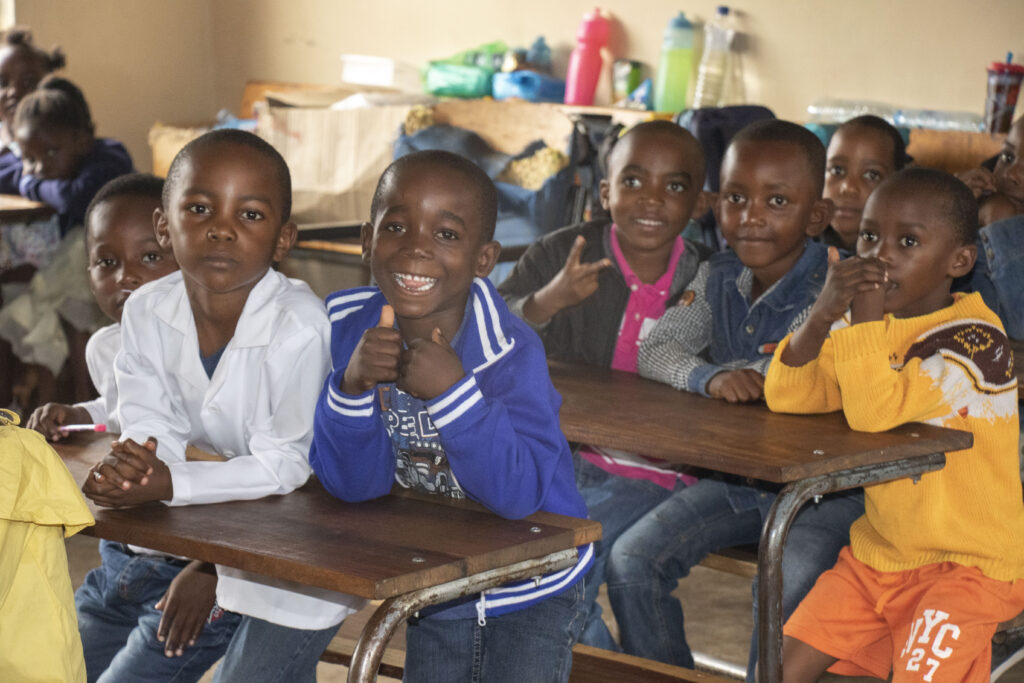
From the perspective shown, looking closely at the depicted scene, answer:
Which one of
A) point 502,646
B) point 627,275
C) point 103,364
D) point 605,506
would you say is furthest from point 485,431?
point 627,275

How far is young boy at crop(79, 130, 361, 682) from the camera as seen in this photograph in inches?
62.4

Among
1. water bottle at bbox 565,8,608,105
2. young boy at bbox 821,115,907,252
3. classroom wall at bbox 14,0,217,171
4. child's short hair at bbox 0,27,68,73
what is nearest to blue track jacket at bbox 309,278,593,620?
young boy at bbox 821,115,907,252

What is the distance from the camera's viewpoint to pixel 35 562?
4.00 ft

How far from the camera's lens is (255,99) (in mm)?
6406

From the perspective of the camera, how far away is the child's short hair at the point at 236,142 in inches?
66.7

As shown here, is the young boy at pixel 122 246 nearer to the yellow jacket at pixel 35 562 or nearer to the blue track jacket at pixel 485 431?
the blue track jacket at pixel 485 431

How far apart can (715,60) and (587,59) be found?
0.67 meters

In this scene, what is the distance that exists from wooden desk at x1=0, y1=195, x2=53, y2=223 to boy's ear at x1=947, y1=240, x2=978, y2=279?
128 inches

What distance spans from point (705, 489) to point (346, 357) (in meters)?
0.96

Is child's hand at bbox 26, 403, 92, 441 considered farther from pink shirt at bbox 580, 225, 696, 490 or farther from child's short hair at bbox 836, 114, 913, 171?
child's short hair at bbox 836, 114, 913, 171

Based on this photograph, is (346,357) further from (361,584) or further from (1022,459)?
(1022,459)

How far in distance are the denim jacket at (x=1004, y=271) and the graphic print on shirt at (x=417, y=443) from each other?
1507 millimetres

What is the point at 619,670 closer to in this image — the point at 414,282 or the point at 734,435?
the point at 734,435

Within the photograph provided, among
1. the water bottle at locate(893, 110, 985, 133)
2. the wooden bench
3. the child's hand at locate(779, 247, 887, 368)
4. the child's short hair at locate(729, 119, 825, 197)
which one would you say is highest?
the water bottle at locate(893, 110, 985, 133)
